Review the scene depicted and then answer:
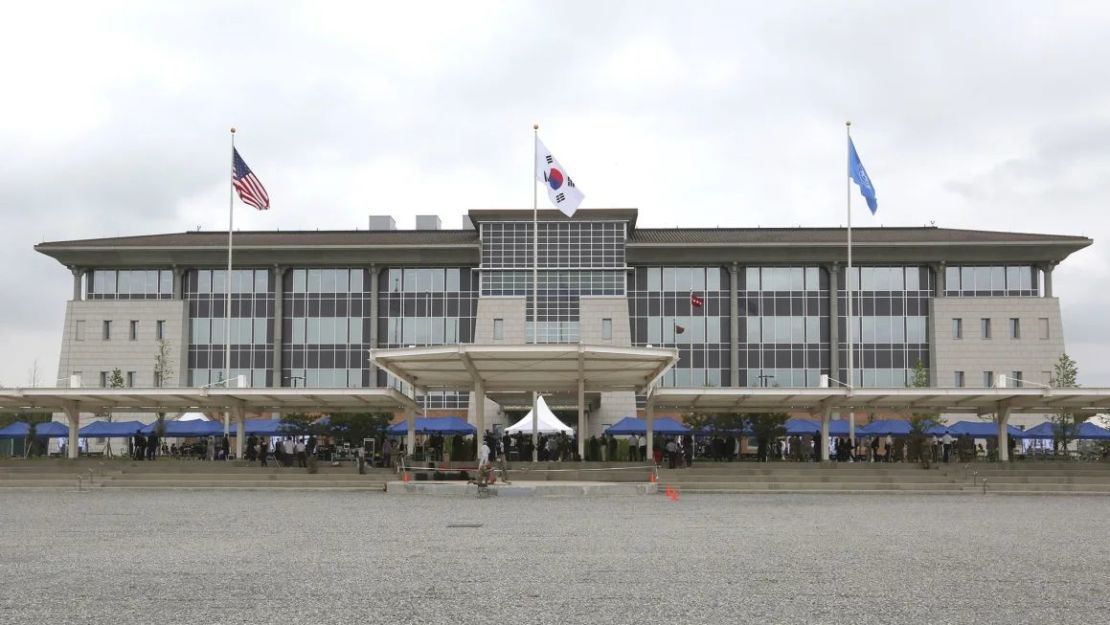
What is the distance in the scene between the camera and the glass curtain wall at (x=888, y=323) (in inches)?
2773

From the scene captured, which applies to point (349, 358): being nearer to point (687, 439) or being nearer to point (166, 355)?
point (166, 355)

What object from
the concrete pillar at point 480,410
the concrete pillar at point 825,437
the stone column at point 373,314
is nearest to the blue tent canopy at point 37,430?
the stone column at point 373,314

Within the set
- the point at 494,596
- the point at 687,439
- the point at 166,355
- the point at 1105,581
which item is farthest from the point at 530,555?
the point at 166,355

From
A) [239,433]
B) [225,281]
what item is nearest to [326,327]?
[225,281]

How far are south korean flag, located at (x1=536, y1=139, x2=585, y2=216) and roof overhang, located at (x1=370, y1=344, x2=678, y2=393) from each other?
5.39 meters

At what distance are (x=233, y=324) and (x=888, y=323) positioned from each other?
40.3 metres

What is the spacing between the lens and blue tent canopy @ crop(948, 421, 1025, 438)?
167 ft

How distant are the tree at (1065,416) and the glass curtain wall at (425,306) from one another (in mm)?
33226

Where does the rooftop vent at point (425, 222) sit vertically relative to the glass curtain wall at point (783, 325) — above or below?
above

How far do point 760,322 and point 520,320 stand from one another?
14.8 meters

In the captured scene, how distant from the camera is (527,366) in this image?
38281 millimetres

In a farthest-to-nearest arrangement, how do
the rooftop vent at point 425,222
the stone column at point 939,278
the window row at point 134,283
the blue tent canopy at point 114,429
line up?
the rooftop vent at point 425,222
the window row at point 134,283
the stone column at point 939,278
the blue tent canopy at point 114,429

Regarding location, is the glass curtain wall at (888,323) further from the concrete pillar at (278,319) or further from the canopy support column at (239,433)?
the canopy support column at (239,433)

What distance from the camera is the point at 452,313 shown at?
237 feet
